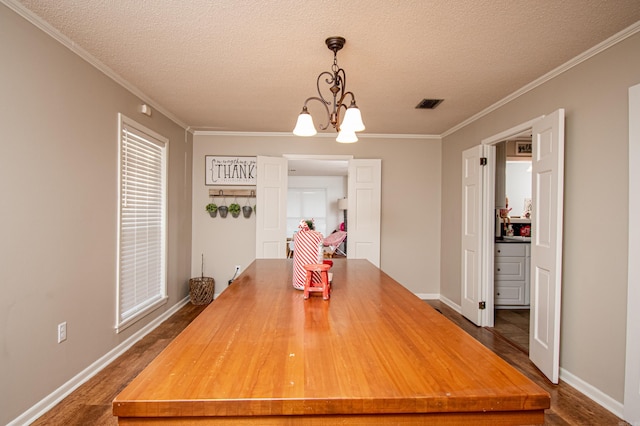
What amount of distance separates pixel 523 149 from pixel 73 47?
5340 mm

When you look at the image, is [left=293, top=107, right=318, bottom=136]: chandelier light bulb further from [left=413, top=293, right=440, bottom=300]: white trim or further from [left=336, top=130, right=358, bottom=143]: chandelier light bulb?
[left=413, top=293, right=440, bottom=300]: white trim

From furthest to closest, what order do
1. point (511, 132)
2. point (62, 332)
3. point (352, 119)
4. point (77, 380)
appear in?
point (511, 132) → point (77, 380) → point (62, 332) → point (352, 119)

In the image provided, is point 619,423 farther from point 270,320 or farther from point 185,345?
point 185,345

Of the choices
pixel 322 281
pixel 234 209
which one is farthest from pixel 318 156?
pixel 322 281

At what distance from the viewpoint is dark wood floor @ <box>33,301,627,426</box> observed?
2.01 metres

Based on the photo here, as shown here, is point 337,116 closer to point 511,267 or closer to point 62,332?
point 62,332

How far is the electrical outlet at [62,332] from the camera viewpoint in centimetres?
221

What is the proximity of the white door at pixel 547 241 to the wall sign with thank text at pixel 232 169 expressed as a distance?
336cm

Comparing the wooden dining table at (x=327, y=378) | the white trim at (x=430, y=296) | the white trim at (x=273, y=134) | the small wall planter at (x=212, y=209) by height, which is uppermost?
the white trim at (x=273, y=134)

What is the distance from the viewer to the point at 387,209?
4805mm

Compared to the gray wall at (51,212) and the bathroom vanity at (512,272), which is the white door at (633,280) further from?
the gray wall at (51,212)

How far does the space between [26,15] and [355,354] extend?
2.50 metres

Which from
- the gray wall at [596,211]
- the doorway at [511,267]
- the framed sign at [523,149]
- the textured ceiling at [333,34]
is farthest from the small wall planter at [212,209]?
the framed sign at [523,149]

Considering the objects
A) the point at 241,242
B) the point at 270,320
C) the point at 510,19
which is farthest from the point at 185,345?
the point at 241,242
